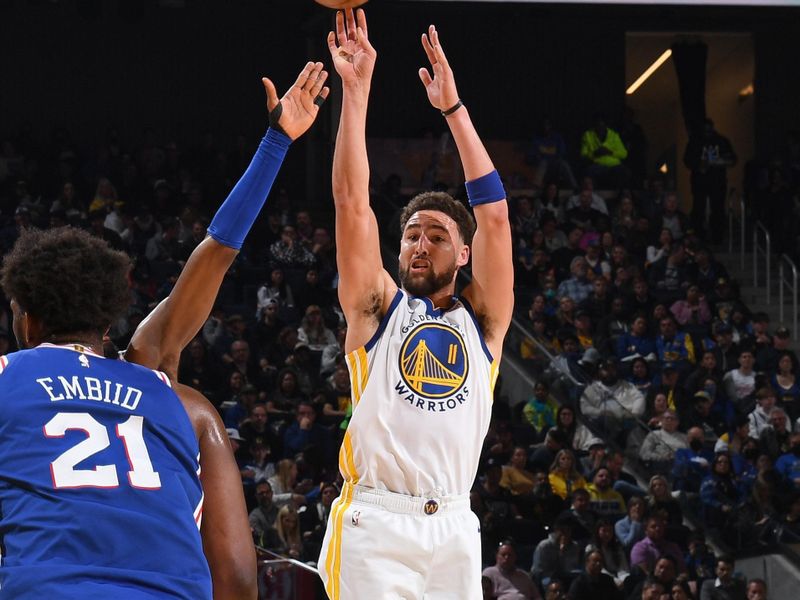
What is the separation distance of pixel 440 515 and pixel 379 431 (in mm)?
386

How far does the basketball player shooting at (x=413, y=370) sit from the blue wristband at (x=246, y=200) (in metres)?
1.26

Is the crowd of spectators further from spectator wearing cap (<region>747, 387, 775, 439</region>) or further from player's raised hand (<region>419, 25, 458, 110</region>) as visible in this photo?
player's raised hand (<region>419, 25, 458, 110</region>)

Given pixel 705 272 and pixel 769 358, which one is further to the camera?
pixel 705 272

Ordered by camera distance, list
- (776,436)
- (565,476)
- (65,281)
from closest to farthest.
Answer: (65,281), (565,476), (776,436)

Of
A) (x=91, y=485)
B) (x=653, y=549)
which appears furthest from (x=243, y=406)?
(x=91, y=485)

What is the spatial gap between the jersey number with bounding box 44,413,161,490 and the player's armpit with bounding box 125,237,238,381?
18.1 inches

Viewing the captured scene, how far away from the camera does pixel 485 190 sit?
5664 mm

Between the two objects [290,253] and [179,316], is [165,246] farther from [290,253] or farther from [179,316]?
[179,316]

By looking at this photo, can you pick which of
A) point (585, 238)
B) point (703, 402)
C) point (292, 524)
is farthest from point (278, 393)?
point (585, 238)

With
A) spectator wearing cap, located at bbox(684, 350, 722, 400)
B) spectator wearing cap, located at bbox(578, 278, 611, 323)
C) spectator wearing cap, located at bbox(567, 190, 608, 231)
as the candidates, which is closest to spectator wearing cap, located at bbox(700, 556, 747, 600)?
spectator wearing cap, located at bbox(684, 350, 722, 400)

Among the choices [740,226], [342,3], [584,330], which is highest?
[740,226]

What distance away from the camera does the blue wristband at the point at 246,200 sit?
12.4 feet

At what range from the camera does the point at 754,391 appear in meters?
15.8

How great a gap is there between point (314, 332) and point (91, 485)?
1222 centimetres
